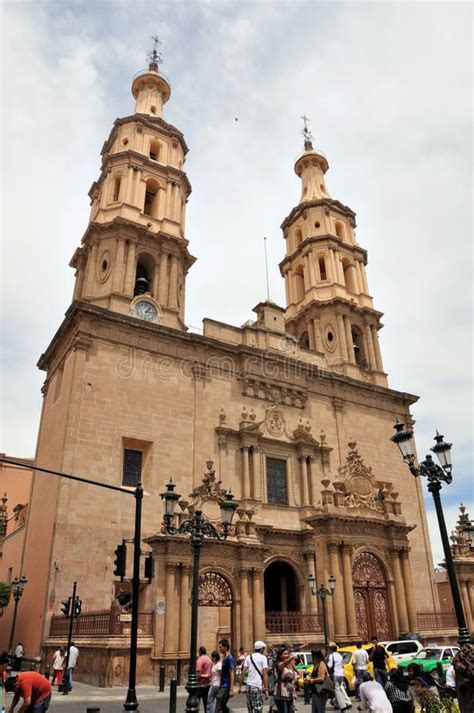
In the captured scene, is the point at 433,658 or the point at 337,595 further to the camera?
the point at 337,595

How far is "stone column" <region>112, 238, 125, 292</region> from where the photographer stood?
2844 centimetres

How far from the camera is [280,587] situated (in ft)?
87.6

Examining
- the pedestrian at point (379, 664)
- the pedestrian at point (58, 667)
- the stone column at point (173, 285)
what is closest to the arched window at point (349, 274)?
the stone column at point (173, 285)

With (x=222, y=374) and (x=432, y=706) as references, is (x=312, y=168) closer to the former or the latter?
(x=222, y=374)

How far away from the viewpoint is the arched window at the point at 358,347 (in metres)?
36.6

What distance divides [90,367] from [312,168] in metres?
28.6

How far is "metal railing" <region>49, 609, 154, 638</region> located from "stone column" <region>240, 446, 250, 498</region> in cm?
807

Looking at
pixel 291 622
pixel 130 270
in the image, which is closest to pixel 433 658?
pixel 291 622

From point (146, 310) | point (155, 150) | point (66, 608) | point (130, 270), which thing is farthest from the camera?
point (155, 150)

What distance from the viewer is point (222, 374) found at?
2855 centimetres

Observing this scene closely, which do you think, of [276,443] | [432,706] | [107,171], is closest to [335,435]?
[276,443]

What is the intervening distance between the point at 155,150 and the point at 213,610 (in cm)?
2746

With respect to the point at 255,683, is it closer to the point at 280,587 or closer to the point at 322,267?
the point at 280,587

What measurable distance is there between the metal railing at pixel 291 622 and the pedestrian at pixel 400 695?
14973mm
